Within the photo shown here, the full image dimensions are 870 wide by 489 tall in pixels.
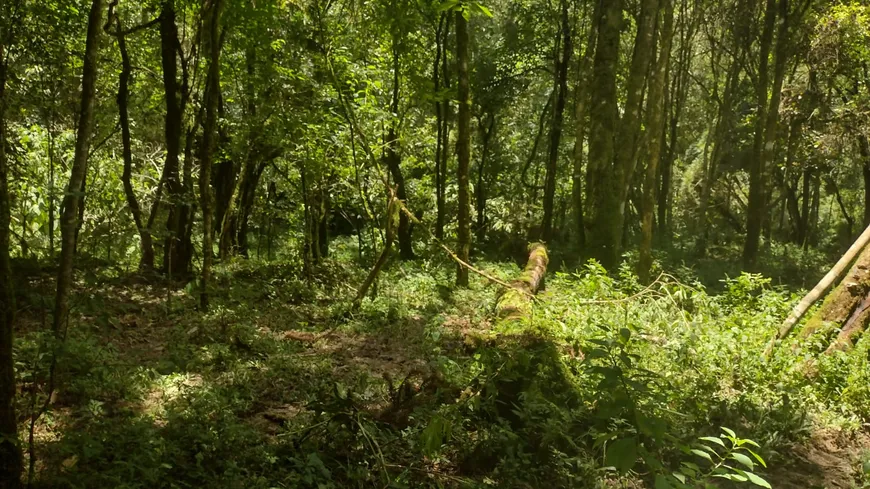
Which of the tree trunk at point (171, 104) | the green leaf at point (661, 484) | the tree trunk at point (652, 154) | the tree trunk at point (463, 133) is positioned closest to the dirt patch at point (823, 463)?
the green leaf at point (661, 484)

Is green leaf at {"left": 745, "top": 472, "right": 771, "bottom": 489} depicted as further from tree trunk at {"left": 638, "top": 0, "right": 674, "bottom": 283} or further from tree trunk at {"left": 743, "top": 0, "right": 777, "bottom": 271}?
tree trunk at {"left": 743, "top": 0, "right": 777, "bottom": 271}

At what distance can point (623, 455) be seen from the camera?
2.26 meters

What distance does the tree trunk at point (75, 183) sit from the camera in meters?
4.00

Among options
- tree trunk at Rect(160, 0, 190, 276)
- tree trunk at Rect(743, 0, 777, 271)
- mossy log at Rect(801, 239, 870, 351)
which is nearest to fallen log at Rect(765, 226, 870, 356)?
mossy log at Rect(801, 239, 870, 351)

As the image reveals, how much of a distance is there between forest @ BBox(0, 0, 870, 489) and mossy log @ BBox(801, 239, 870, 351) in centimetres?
3

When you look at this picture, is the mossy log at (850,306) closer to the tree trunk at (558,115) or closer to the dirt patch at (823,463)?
the dirt patch at (823,463)

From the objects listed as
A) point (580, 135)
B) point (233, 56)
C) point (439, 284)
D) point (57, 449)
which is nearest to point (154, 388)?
point (57, 449)

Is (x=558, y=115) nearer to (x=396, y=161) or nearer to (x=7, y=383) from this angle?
(x=396, y=161)

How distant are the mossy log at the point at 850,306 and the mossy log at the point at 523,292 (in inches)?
139

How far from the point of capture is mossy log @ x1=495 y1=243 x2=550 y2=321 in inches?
317

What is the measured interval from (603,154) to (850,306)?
5.29m

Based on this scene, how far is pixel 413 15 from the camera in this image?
25.4 ft

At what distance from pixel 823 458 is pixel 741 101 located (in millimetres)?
22378

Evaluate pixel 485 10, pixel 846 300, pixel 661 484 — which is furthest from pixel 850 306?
pixel 661 484
